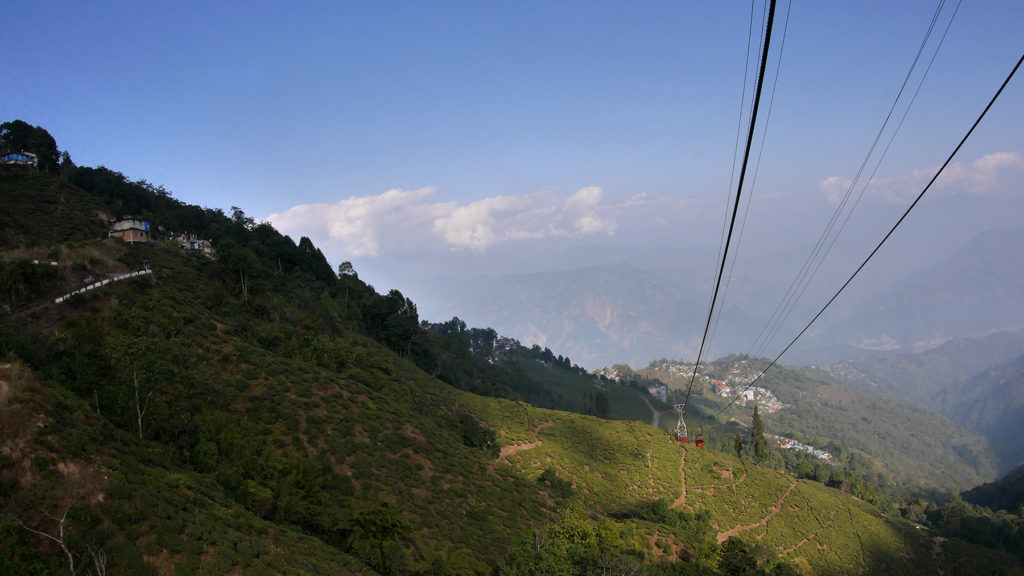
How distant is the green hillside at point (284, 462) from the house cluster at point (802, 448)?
106858 mm

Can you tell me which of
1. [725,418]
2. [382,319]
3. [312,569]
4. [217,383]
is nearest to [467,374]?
[382,319]

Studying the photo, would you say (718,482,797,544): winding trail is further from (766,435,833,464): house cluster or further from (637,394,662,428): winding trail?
(766,435,833,464): house cluster

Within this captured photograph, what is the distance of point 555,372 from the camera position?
170m

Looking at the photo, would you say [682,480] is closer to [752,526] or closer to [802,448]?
[752,526]

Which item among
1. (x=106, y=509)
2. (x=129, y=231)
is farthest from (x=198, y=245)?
(x=106, y=509)

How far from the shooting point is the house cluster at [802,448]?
159 m

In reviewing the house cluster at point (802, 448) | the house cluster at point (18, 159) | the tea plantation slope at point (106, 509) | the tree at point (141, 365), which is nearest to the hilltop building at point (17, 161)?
the house cluster at point (18, 159)

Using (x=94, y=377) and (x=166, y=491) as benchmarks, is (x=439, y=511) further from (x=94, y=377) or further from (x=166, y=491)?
(x=94, y=377)

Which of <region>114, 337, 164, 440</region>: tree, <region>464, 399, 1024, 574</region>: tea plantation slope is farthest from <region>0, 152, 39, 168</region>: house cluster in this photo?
<region>464, 399, 1024, 574</region>: tea plantation slope

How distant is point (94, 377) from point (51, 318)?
24.9ft

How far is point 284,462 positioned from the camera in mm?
23016

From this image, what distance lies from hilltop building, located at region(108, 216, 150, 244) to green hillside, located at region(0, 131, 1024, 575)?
1811 mm

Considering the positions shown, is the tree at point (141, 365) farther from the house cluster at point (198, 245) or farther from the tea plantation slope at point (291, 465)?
the house cluster at point (198, 245)

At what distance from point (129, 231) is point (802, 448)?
200338mm
